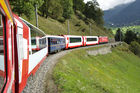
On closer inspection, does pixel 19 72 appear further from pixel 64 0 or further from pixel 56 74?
pixel 64 0

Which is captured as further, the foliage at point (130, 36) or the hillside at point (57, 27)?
the foliage at point (130, 36)

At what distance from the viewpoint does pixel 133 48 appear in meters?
76.0

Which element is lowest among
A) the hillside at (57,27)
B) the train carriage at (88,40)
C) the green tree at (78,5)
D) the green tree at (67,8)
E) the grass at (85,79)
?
the grass at (85,79)

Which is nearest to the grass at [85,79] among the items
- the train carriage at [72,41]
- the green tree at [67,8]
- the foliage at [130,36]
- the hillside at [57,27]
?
the train carriage at [72,41]

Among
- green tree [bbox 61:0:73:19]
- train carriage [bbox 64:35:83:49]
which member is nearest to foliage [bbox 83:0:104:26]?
green tree [bbox 61:0:73:19]

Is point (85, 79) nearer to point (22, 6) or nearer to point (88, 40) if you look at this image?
point (22, 6)

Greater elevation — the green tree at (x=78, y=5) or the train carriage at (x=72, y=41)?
the green tree at (x=78, y=5)

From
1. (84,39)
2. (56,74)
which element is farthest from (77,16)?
(56,74)

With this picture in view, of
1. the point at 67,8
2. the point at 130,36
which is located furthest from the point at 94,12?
the point at 67,8

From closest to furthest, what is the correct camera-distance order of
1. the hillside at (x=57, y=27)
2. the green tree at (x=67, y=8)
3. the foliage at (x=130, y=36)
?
the hillside at (x=57, y=27) → the green tree at (x=67, y=8) → the foliage at (x=130, y=36)

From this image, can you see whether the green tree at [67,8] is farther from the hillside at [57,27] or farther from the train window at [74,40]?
the train window at [74,40]

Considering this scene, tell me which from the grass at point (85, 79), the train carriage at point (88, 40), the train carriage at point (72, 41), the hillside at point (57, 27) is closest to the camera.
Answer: the grass at point (85, 79)

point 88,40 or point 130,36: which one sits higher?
point 130,36

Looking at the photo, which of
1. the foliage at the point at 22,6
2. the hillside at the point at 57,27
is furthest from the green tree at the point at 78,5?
the foliage at the point at 22,6
